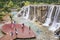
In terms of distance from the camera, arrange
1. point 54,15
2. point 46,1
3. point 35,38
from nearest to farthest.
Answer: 1. point 35,38
2. point 54,15
3. point 46,1

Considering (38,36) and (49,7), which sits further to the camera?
(49,7)

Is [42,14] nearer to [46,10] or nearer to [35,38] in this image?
[46,10]

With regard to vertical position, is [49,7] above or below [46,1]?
above

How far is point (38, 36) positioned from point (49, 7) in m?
15.7

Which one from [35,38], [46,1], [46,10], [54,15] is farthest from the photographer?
[46,1]

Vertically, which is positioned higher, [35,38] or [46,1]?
[35,38]

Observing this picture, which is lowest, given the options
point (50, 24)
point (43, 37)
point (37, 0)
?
point (37, 0)

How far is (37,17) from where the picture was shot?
39.7 meters

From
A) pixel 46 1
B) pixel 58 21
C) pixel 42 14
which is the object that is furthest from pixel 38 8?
pixel 46 1

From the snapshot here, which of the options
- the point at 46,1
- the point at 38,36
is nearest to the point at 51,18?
the point at 38,36

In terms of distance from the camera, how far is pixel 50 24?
34.0m

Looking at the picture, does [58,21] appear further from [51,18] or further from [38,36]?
[38,36]

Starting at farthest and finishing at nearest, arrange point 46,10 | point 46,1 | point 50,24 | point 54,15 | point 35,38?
1. point 46,1
2. point 46,10
3. point 54,15
4. point 50,24
5. point 35,38

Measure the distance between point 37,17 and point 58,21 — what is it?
6.73 m
